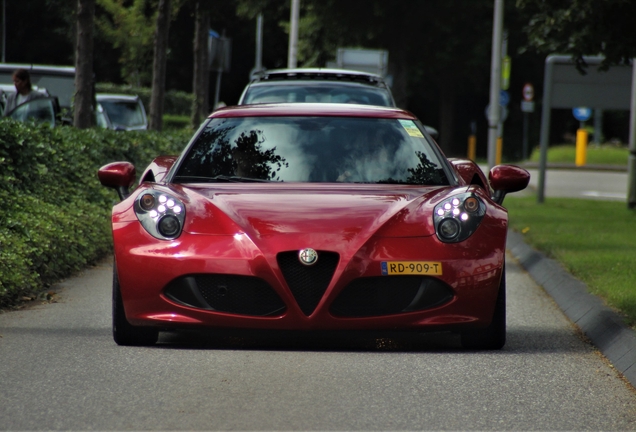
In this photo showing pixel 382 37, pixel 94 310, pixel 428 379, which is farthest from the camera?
pixel 382 37

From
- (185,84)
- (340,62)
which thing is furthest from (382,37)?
(185,84)

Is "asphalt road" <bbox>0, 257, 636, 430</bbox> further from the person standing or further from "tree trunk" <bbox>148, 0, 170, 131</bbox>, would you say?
"tree trunk" <bbox>148, 0, 170, 131</bbox>

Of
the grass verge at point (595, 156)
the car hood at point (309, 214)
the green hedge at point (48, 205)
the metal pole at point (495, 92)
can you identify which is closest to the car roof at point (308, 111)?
the car hood at point (309, 214)

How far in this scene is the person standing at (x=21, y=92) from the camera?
15664 mm

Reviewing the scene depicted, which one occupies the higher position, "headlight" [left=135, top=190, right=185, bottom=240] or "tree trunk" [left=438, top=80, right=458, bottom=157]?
"headlight" [left=135, top=190, right=185, bottom=240]

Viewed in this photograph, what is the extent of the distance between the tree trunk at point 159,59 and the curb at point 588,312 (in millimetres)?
10735

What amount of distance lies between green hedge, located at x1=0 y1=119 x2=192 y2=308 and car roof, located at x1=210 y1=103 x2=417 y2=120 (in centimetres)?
205

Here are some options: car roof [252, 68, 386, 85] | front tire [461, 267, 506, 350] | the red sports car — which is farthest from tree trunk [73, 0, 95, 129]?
front tire [461, 267, 506, 350]

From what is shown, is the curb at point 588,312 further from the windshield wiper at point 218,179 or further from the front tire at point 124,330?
the front tire at point 124,330

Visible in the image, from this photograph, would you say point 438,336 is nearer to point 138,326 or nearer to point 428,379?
point 428,379

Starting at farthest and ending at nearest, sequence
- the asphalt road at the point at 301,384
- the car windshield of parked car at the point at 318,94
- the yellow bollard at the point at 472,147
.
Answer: the yellow bollard at the point at 472,147 → the car windshield of parked car at the point at 318,94 → the asphalt road at the point at 301,384

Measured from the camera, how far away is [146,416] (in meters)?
4.90

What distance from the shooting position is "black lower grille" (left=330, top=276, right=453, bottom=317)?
6023 millimetres

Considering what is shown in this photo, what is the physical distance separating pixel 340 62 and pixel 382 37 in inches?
234
